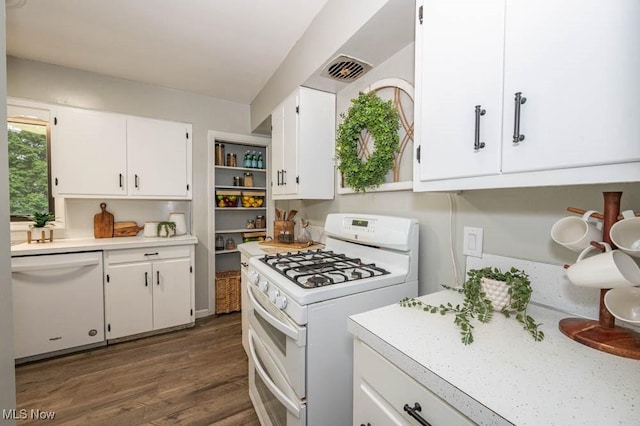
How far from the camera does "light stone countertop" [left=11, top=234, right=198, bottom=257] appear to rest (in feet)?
6.88

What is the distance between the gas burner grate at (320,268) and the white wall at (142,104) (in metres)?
1.91

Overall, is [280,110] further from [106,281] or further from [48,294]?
[48,294]

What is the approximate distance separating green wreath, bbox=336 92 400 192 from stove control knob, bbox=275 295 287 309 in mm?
918

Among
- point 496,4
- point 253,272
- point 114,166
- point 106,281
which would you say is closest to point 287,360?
point 253,272

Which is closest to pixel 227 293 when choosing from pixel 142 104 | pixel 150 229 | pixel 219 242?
pixel 219 242

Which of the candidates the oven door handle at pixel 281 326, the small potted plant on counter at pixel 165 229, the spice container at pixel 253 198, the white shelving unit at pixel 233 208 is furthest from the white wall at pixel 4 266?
the spice container at pixel 253 198

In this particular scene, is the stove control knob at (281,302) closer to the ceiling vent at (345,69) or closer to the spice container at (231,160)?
the ceiling vent at (345,69)

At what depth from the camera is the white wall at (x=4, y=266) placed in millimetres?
864

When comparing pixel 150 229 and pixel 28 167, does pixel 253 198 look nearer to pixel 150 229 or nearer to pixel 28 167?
pixel 150 229

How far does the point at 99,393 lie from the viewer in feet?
5.95

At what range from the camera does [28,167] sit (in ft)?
7.96

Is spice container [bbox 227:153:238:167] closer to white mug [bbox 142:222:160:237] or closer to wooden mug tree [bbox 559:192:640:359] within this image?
white mug [bbox 142:222:160:237]

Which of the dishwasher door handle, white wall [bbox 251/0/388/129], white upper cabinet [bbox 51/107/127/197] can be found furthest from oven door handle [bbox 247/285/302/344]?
white upper cabinet [bbox 51/107/127/197]

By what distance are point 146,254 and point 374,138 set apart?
2.37 metres
